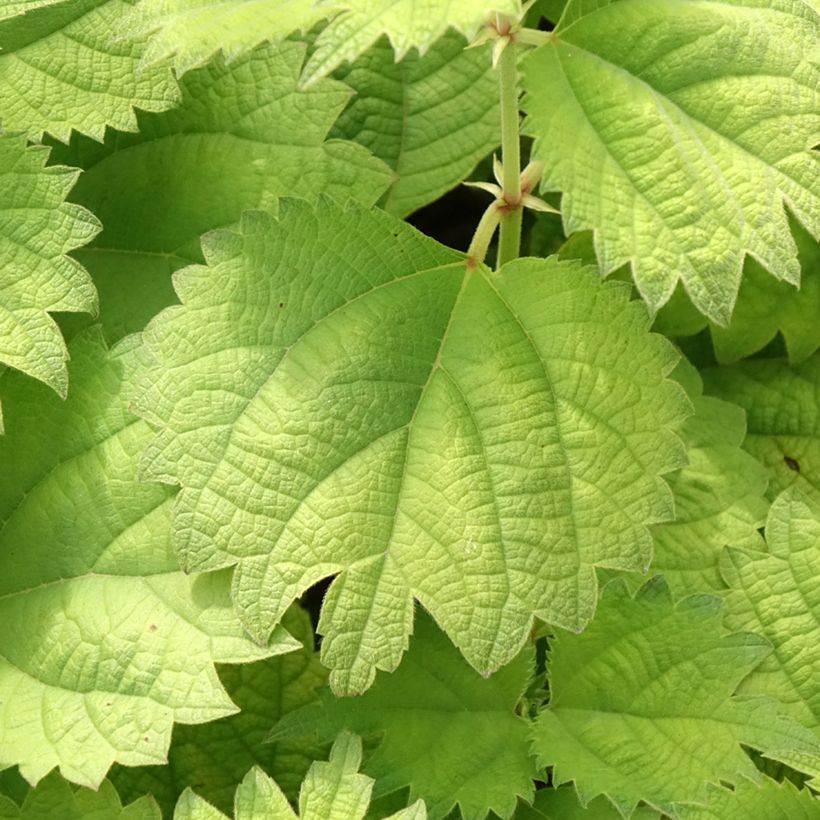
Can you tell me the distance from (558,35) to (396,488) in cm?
64

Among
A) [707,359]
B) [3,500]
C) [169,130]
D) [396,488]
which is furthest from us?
[707,359]

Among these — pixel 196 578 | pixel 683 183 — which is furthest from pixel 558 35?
pixel 196 578

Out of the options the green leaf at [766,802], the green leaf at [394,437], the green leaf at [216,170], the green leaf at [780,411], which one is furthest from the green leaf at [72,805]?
the green leaf at [780,411]

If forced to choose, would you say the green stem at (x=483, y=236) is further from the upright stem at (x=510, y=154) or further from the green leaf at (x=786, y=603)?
the green leaf at (x=786, y=603)

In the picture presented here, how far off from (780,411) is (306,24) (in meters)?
1.09

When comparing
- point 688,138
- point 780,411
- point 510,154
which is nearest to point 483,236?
point 510,154

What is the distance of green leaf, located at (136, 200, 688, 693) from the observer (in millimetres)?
1409

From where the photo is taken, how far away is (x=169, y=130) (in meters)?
1.78

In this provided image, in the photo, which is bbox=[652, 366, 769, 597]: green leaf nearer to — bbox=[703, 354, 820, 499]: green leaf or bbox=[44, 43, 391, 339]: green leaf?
bbox=[703, 354, 820, 499]: green leaf

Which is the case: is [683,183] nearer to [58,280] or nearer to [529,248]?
A: [529,248]

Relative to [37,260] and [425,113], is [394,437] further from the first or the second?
[425,113]

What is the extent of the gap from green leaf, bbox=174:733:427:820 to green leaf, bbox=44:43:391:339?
0.70 metres

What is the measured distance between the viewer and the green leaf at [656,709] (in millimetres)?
1481

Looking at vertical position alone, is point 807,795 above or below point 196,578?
below
